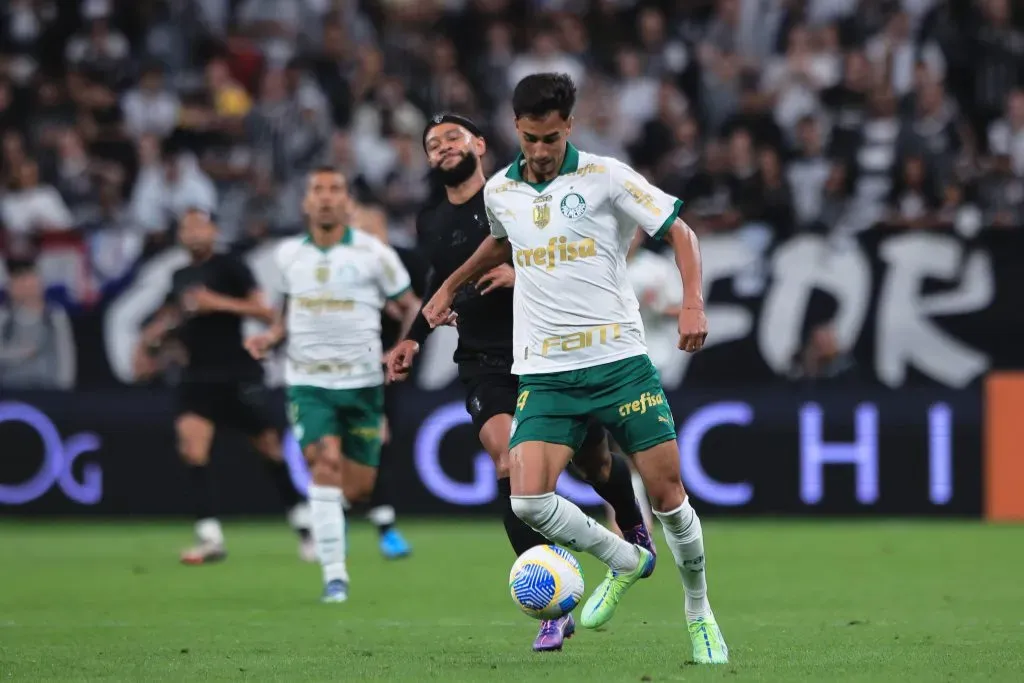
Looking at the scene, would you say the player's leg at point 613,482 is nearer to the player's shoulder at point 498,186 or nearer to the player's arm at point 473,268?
the player's arm at point 473,268

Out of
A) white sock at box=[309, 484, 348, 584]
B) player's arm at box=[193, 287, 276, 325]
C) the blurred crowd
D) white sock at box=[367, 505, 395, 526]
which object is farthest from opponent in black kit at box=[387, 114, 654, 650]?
the blurred crowd

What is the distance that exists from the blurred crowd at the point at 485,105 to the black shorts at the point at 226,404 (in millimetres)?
3345

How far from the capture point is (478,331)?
8852 mm

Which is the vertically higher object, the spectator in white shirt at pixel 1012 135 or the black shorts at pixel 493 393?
the spectator in white shirt at pixel 1012 135

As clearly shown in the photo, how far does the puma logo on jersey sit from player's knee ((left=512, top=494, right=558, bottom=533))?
97cm

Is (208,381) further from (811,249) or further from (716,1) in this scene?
(716,1)

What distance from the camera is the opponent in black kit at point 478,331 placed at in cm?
855

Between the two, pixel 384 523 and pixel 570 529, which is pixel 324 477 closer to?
pixel 384 523

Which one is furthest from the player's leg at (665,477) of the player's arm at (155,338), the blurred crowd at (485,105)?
the blurred crowd at (485,105)

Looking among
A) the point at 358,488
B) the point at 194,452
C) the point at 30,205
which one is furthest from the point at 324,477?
the point at 30,205

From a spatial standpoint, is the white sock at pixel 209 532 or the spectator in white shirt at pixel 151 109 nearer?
the white sock at pixel 209 532

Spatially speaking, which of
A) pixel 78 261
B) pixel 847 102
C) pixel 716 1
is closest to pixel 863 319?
pixel 847 102

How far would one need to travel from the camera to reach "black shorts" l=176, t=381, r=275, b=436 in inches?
542

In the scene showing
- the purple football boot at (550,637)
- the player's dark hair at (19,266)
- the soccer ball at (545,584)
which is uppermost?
the player's dark hair at (19,266)
